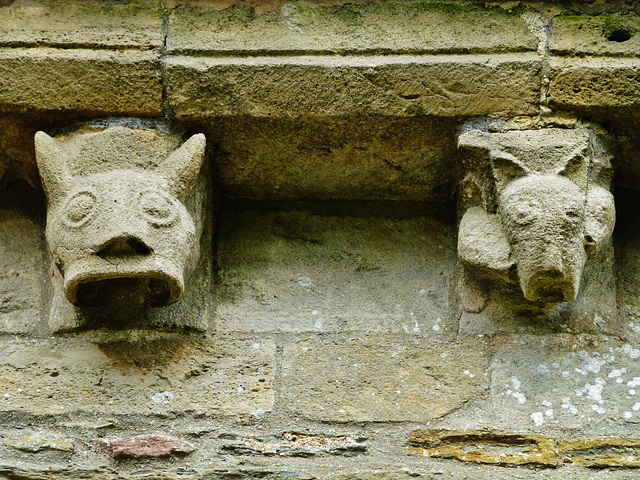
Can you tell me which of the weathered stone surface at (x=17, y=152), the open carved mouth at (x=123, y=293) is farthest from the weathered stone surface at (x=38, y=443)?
the weathered stone surface at (x=17, y=152)

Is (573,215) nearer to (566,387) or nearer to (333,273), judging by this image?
(566,387)

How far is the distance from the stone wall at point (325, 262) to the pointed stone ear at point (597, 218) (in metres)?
0.09

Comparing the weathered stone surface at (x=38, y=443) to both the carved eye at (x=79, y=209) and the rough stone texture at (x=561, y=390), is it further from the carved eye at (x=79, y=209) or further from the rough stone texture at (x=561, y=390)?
the rough stone texture at (x=561, y=390)

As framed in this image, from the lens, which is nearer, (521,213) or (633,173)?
(521,213)

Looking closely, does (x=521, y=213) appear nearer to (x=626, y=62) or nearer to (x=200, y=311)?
(x=626, y=62)

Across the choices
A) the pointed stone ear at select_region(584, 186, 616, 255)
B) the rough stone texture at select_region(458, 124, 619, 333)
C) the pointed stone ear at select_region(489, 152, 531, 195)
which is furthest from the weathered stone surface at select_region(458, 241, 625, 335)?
the pointed stone ear at select_region(489, 152, 531, 195)

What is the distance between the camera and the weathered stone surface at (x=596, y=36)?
7.60 feet

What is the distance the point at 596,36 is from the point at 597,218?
0.49 metres

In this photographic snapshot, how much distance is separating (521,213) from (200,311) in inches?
31.0

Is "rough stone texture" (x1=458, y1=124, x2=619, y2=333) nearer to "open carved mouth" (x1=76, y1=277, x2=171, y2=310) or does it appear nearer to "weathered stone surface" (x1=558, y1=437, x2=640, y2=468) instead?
"weathered stone surface" (x1=558, y1=437, x2=640, y2=468)

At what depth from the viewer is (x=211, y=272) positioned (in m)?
2.40

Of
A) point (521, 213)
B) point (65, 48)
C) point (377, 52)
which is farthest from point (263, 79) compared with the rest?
point (521, 213)

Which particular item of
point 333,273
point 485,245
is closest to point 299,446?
point 333,273

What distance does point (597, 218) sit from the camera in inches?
85.4
